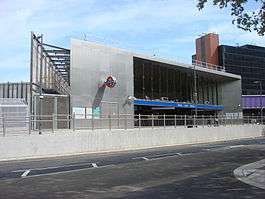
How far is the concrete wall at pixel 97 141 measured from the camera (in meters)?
22.9

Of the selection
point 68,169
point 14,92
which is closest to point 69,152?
point 68,169

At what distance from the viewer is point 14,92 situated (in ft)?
235

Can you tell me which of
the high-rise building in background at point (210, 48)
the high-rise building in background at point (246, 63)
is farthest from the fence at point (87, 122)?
the high-rise building in background at point (210, 48)

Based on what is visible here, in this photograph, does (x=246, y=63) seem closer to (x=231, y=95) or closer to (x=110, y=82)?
(x=231, y=95)

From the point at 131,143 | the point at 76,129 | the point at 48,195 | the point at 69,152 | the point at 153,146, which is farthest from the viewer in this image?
the point at 153,146

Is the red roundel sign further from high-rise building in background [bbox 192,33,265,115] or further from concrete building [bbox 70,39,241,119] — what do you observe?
high-rise building in background [bbox 192,33,265,115]

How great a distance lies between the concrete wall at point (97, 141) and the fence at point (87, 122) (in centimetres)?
57

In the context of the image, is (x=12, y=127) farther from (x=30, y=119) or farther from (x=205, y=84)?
(x=205, y=84)

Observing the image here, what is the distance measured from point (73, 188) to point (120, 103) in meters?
32.4

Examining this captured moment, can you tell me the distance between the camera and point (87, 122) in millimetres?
30656

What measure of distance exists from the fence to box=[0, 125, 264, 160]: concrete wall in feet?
1.86

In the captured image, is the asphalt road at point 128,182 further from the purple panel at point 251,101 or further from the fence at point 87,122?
the purple panel at point 251,101

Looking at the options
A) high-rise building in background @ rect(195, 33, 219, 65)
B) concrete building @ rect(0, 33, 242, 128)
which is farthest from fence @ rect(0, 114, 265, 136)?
high-rise building in background @ rect(195, 33, 219, 65)

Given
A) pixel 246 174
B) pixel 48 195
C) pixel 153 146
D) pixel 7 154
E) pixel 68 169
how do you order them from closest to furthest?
pixel 48 195
pixel 246 174
pixel 68 169
pixel 7 154
pixel 153 146
